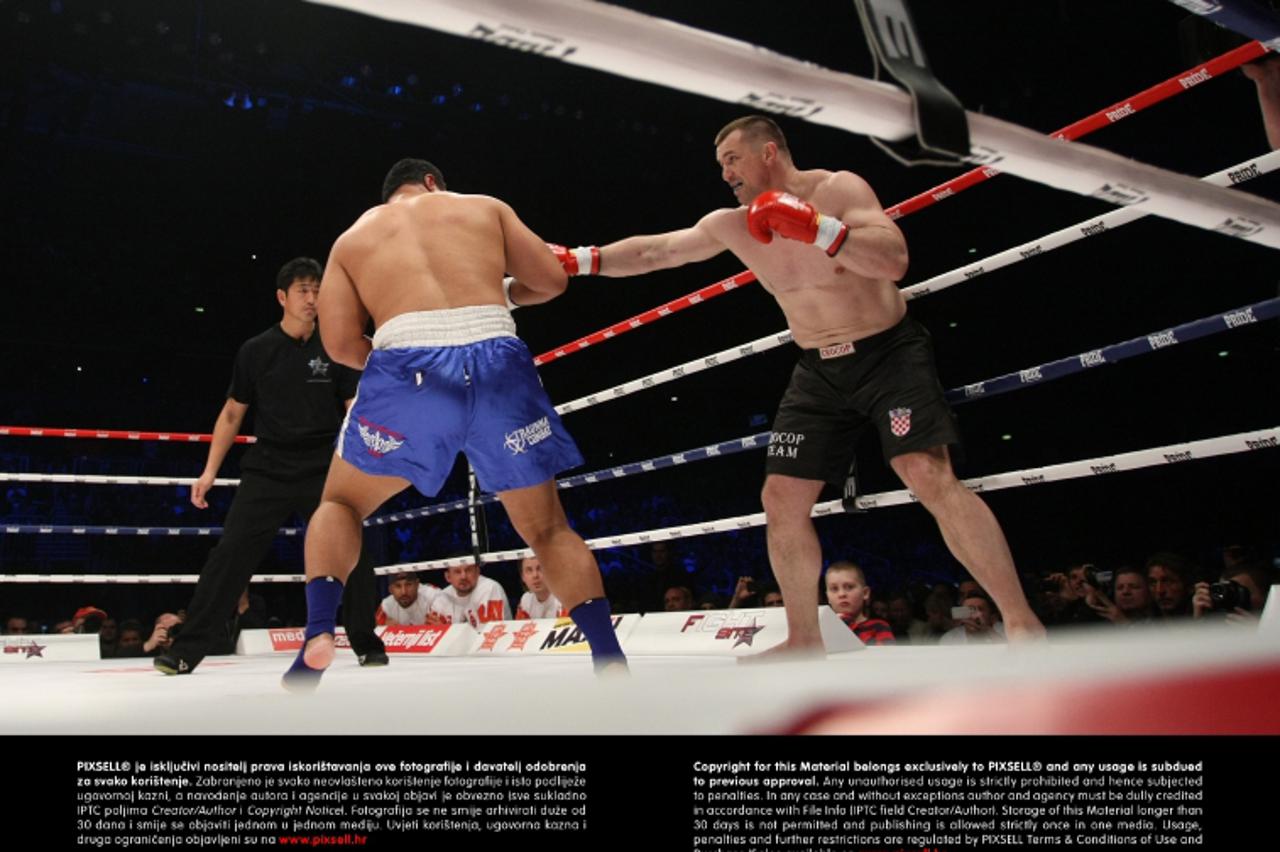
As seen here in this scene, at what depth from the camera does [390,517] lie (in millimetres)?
4328

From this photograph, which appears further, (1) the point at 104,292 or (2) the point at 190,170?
(1) the point at 104,292

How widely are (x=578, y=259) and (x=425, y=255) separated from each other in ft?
1.56

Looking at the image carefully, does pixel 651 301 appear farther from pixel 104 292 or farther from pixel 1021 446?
pixel 104 292

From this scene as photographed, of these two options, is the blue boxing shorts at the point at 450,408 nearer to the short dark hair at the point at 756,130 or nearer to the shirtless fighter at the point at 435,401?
the shirtless fighter at the point at 435,401

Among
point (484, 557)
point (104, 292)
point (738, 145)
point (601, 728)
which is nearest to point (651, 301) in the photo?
point (104, 292)

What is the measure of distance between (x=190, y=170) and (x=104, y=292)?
1667 mm

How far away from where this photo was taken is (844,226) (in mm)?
1689

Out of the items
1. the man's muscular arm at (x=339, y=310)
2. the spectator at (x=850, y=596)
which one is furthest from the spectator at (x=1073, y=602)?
the man's muscular arm at (x=339, y=310)

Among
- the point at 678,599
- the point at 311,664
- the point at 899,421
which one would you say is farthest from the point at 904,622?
the point at 311,664

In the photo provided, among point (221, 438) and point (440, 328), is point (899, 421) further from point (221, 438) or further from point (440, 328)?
point (221, 438)

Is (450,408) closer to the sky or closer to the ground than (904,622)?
closer to the sky

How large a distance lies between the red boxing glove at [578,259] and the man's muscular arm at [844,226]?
0.52 metres

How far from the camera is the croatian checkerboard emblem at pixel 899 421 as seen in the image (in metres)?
1.97

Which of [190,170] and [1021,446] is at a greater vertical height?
[190,170]
